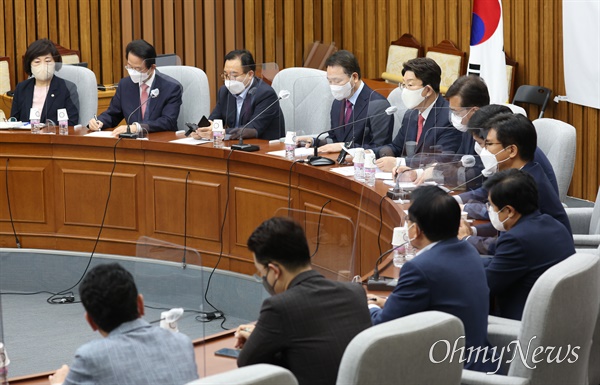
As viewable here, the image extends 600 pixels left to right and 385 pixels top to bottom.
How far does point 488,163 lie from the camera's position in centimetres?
439

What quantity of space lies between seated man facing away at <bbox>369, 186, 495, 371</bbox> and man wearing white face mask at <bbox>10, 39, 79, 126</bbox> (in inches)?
162

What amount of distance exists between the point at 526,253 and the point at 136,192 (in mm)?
3251

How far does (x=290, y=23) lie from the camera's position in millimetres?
9797

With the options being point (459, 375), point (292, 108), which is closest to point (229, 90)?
point (292, 108)

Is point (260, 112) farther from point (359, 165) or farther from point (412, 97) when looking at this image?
point (359, 165)

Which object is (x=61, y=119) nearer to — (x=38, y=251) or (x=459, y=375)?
(x=38, y=251)

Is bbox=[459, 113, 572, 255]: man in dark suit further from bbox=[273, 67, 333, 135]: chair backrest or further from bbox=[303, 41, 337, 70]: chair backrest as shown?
bbox=[303, 41, 337, 70]: chair backrest

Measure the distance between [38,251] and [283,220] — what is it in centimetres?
374

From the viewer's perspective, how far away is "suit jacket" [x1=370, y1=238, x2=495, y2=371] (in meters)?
3.17

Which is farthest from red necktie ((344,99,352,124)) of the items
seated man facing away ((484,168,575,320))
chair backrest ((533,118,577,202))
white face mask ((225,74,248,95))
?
seated man facing away ((484,168,575,320))

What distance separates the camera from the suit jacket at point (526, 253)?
3.64m

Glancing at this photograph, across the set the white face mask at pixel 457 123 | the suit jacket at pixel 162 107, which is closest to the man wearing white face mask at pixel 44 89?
the suit jacket at pixel 162 107

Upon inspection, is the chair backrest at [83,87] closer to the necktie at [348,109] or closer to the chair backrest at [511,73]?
the necktie at [348,109]

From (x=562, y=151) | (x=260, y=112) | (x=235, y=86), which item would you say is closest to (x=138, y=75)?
(x=235, y=86)
